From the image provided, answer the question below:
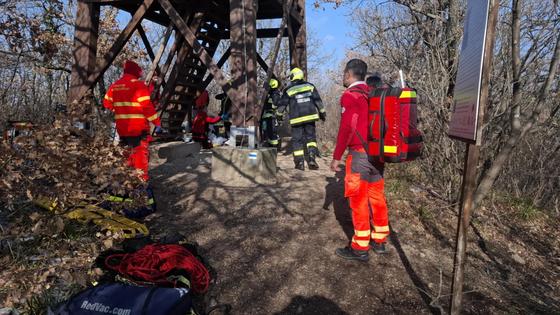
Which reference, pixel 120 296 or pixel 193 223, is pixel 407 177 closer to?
pixel 193 223

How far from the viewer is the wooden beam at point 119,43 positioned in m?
6.49

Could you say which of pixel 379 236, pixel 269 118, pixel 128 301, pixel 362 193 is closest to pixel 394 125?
pixel 362 193

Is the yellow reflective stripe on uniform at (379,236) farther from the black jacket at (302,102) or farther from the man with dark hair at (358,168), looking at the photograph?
the black jacket at (302,102)

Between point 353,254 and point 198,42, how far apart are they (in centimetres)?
435

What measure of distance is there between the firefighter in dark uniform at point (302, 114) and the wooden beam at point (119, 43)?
2845mm

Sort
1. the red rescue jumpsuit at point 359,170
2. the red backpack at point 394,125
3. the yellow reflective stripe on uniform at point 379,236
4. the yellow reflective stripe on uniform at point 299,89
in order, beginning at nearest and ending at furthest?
the red backpack at point 394,125 → the red rescue jumpsuit at point 359,170 → the yellow reflective stripe on uniform at point 379,236 → the yellow reflective stripe on uniform at point 299,89

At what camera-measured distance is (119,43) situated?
6594mm

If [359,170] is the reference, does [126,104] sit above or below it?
above

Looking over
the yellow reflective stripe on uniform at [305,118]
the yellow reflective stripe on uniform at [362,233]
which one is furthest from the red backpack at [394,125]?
the yellow reflective stripe on uniform at [305,118]

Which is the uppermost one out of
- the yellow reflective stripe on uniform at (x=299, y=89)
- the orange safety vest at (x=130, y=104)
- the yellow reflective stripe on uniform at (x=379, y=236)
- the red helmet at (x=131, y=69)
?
the red helmet at (x=131, y=69)

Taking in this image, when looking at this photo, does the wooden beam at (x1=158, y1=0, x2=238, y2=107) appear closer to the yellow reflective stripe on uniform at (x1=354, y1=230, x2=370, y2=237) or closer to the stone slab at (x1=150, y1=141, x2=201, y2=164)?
the stone slab at (x1=150, y1=141, x2=201, y2=164)

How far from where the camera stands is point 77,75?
6.75 meters

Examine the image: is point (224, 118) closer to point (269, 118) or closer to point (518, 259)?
point (269, 118)

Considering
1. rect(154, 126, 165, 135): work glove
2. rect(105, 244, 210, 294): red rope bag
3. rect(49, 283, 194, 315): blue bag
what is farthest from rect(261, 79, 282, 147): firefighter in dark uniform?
rect(49, 283, 194, 315): blue bag
